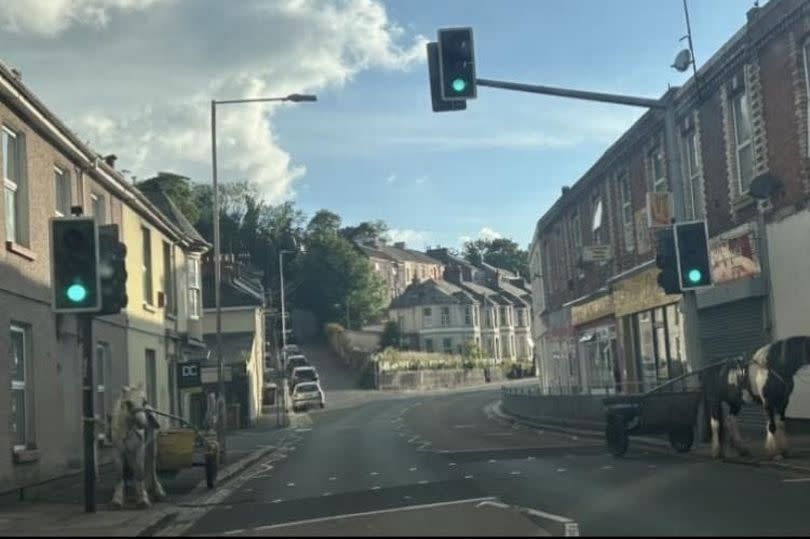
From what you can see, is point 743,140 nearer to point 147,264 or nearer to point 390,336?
point 147,264

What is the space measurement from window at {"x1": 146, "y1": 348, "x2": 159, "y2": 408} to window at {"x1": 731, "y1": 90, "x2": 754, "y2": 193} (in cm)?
1512

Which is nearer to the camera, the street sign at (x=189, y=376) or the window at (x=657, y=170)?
the street sign at (x=189, y=376)

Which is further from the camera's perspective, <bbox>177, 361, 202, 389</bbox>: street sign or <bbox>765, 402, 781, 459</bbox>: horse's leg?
<bbox>177, 361, 202, 389</bbox>: street sign

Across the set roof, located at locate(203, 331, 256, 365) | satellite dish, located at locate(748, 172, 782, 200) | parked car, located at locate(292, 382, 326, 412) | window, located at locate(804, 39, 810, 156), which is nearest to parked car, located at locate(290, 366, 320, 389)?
parked car, located at locate(292, 382, 326, 412)

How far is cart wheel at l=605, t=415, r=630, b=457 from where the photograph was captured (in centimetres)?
1783

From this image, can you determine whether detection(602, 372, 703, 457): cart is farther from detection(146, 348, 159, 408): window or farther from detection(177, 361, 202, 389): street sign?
detection(146, 348, 159, 408): window

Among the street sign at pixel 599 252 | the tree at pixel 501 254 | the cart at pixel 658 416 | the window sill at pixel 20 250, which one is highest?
the tree at pixel 501 254

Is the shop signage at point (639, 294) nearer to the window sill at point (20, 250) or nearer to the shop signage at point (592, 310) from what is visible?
the shop signage at point (592, 310)

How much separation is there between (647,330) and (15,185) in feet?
62.6

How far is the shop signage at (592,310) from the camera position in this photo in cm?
3321

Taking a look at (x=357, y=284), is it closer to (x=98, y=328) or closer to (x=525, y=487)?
(x=98, y=328)

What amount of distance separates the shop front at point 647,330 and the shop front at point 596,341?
→ 38.9 inches

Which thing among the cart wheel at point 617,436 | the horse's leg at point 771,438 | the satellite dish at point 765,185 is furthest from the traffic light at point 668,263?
the satellite dish at point 765,185

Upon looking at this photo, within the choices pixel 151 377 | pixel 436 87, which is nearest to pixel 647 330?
pixel 151 377
